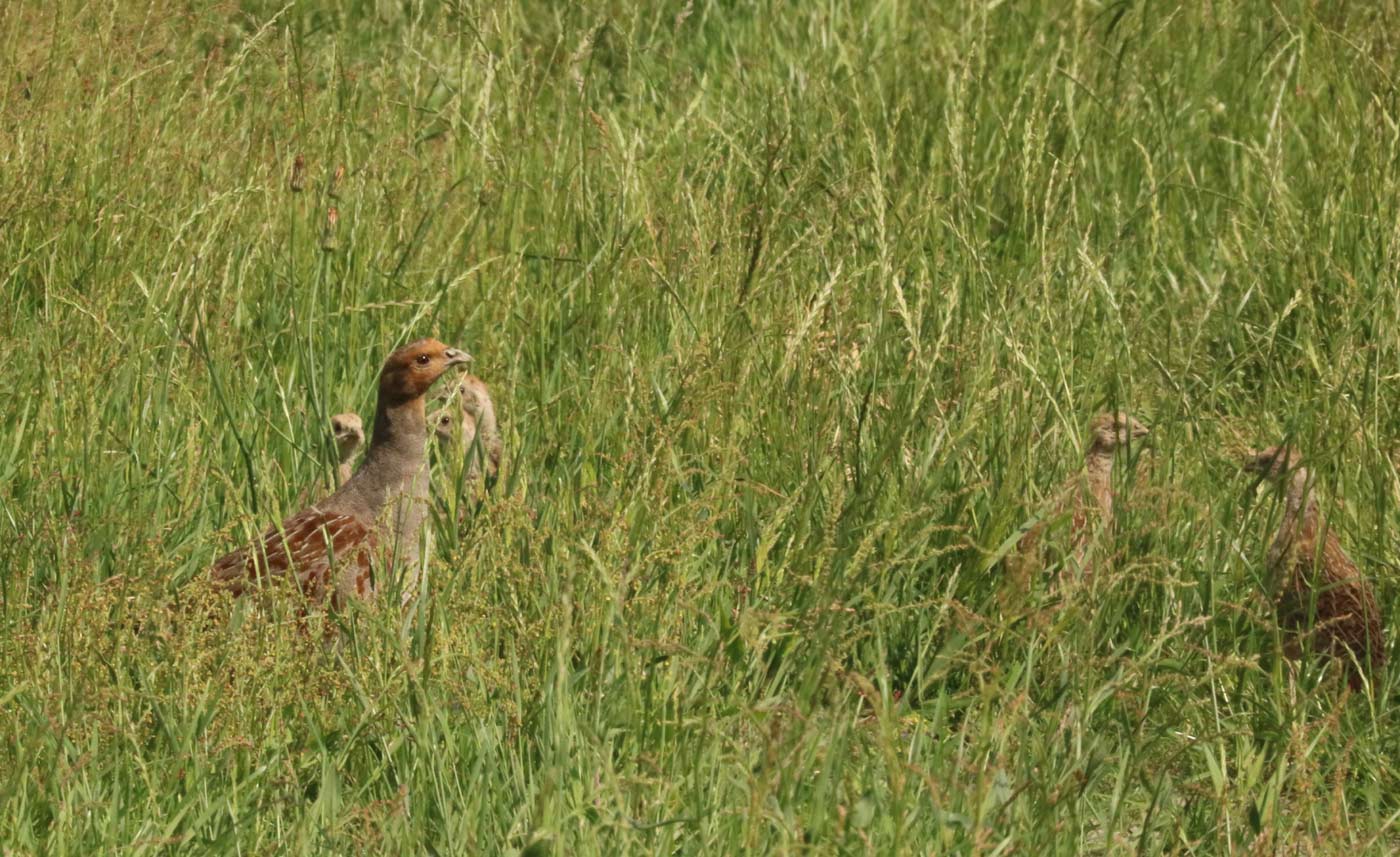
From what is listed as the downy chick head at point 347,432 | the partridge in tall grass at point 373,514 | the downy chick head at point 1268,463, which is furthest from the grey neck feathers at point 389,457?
the downy chick head at point 1268,463

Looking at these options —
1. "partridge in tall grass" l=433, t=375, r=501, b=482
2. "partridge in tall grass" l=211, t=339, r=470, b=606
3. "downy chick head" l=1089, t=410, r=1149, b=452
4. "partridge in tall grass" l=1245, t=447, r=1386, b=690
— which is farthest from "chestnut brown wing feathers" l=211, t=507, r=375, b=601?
"partridge in tall grass" l=1245, t=447, r=1386, b=690

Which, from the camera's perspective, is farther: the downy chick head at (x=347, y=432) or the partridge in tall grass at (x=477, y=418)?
the downy chick head at (x=347, y=432)

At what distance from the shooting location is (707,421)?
4730 millimetres

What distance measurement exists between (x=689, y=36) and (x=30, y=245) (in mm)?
3131

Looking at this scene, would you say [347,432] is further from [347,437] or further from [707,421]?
[707,421]

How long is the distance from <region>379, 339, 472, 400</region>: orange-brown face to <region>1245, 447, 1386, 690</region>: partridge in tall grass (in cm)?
203

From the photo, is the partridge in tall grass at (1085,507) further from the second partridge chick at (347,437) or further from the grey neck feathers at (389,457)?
the second partridge chick at (347,437)

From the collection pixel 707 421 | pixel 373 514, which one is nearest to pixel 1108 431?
pixel 707 421

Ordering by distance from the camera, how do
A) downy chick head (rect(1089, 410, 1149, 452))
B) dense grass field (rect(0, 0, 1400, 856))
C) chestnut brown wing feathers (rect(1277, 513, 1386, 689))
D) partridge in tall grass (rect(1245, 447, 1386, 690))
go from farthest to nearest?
downy chick head (rect(1089, 410, 1149, 452)) < chestnut brown wing feathers (rect(1277, 513, 1386, 689)) < partridge in tall grass (rect(1245, 447, 1386, 690)) < dense grass field (rect(0, 0, 1400, 856))

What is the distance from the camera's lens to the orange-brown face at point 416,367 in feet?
16.7

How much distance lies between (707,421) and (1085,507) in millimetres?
978

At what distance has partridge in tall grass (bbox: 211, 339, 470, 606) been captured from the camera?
440 centimetres

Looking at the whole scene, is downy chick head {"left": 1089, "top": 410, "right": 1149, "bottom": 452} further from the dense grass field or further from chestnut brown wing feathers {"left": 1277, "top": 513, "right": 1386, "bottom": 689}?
chestnut brown wing feathers {"left": 1277, "top": 513, "right": 1386, "bottom": 689}

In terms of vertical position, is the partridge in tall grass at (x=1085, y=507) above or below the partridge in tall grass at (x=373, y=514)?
above
